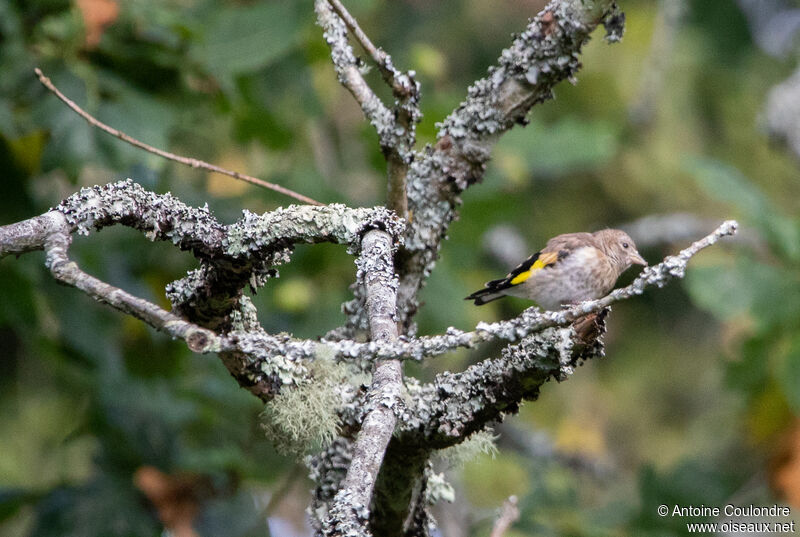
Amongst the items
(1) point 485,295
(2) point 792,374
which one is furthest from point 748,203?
(1) point 485,295

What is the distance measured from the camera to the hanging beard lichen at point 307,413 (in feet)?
7.66

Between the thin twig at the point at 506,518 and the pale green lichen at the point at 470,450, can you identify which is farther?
the thin twig at the point at 506,518

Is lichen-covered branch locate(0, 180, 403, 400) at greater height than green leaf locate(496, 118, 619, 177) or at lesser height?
lesser

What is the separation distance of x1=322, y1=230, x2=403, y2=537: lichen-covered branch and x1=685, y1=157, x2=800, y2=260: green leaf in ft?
9.78

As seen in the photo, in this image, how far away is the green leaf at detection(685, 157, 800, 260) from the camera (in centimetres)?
462

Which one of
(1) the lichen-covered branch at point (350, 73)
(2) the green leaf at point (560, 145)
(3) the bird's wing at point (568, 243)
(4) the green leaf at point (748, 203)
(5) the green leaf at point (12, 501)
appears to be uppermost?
(2) the green leaf at point (560, 145)

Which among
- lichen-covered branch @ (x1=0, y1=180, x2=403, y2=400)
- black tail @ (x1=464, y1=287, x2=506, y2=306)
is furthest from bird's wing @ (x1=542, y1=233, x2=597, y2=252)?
lichen-covered branch @ (x1=0, y1=180, x2=403, y2=400)

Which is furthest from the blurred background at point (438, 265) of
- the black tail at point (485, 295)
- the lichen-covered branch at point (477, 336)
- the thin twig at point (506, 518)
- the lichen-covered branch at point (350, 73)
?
the lichen-covered branch at point (350, 73)

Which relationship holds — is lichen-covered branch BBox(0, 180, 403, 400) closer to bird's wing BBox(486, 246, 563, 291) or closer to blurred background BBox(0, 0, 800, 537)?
blurred background BBox(0, 0, 800, 537)

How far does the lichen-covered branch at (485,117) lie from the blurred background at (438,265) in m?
0.68

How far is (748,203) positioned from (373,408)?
3.41 m

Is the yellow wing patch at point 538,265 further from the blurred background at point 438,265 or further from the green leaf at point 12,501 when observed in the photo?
the green leaf at point 12,501

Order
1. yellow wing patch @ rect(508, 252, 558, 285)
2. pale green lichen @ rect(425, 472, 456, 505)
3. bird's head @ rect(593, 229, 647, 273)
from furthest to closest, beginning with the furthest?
bird's head @ rect(593, 229, 647, 273)
yellow wing patch @ rect(508, 252, 558, 285)
pale green lichen @ rect(425, 472, 456, 505)

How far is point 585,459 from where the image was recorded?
20.6 ft
